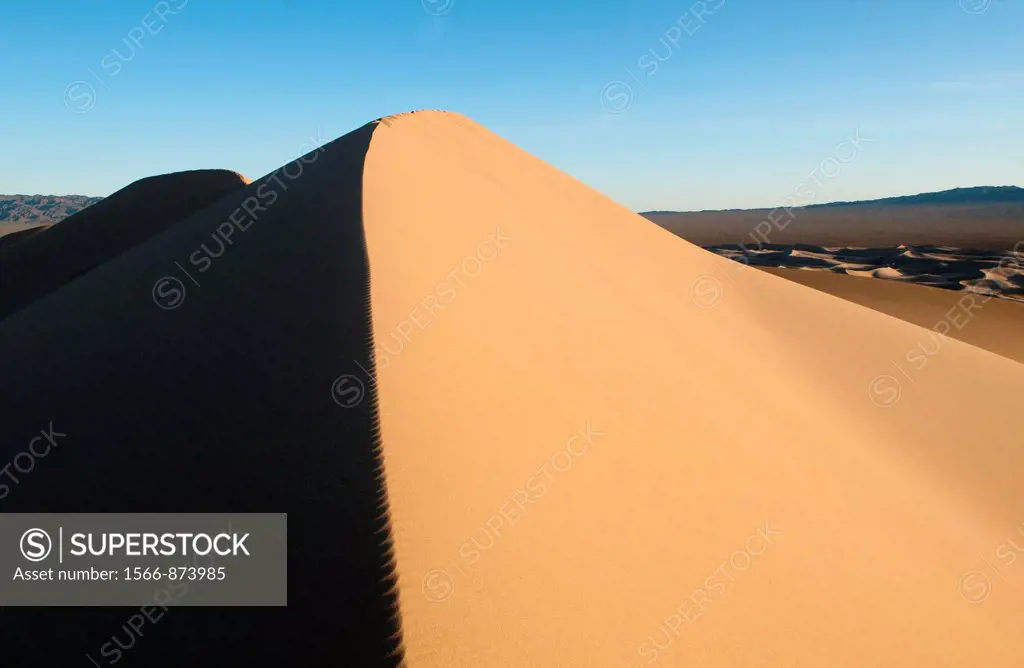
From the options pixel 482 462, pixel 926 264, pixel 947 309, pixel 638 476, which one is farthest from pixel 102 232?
pixel 926 264

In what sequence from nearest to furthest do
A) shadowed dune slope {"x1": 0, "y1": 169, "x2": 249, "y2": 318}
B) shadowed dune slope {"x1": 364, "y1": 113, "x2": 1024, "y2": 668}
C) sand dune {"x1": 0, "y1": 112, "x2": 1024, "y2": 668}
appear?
sand dune {"x1": 0, "y1": 112, "x2": 1024, "y2": 668}
shadowed dune slope {"x1": 364, "y1": 113, "x2": 1024, "y2": 668}
shadowed dune slope {"x1": 0, "y1": 169, "x2": 249, "y2": 318}

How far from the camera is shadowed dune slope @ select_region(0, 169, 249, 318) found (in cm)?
1230

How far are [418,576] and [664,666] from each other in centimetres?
141

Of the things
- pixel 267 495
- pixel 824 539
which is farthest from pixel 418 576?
pixel 824 539

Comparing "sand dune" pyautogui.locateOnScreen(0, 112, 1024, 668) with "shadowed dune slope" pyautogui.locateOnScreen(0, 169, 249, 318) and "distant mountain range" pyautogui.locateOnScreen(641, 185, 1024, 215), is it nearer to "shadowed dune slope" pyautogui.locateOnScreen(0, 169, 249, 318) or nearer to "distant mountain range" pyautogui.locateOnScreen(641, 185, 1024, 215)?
"shadowed dune slope" pyautogui.locateOnScreen(0, 169, 249, 318)

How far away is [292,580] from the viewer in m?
2.67

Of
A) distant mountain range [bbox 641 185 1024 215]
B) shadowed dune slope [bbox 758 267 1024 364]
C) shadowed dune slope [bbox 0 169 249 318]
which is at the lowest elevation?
shadowed dune slope [bbox 758 267 1024 364]

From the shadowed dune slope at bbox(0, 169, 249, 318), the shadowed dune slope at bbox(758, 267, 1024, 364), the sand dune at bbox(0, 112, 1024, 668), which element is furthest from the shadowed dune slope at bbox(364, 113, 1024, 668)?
the shadowed dune slope at bbox(758, 267, 1024, 364)

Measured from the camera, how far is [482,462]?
354 cm

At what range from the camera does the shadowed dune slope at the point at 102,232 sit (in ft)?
40.4

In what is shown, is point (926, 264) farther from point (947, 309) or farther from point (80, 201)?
point (80, 201)

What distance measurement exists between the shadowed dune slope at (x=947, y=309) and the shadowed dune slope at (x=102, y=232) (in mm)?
20406

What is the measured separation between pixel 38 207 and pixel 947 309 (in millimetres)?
157938

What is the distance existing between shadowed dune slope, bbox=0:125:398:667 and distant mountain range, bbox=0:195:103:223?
383 ft
